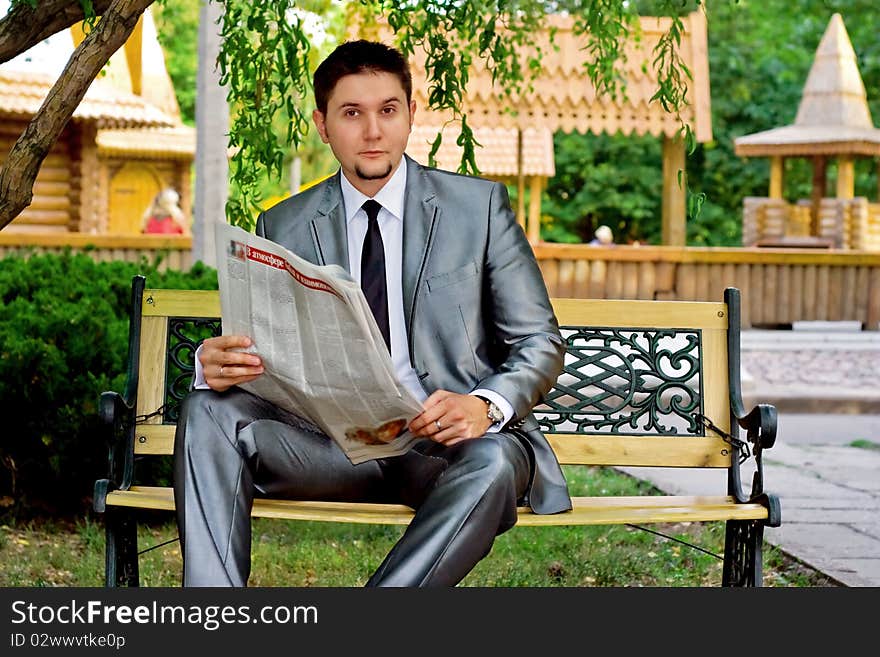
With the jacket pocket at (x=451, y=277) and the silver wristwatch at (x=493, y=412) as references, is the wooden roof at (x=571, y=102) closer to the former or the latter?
the jacket pocket at (x=451, y=277)

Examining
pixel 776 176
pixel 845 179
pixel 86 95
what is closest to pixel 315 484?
pixel 86 95

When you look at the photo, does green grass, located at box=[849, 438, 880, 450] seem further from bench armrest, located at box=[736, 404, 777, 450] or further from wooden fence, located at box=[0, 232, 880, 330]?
wooden fence, located at box=[0, 232, 880, 330]

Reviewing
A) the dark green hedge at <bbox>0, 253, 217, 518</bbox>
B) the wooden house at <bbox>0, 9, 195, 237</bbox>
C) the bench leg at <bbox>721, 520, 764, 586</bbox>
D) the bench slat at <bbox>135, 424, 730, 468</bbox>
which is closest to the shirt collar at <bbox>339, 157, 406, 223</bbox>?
the bench slat at <bbox>135, 424, 730, 468</bbox>

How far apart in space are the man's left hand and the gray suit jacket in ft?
0.57

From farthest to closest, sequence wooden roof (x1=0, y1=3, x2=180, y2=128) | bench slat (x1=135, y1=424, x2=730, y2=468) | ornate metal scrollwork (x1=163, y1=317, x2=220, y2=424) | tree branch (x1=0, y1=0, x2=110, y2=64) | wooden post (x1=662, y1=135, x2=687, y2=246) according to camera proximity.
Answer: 1. wooden roof (x1=0, y1=3, x2=180, y2=128)
2. wooden post (x1=662, y1=135, x2=687, y2=246)
3. ornate metal scrollwork (x1=163, y1=317, x2=220, y2=424)
4. bench slat (x1=135, y1=424, x2=730, y2=468)
5. tree branch (x1=0, y1=0, x2=110, y2=64)

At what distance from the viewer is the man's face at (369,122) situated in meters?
3.51

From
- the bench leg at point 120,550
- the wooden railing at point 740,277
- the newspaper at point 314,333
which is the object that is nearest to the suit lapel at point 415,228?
the newspaper at point 314,333

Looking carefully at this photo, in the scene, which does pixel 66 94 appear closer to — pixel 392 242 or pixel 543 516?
pixel 392 242

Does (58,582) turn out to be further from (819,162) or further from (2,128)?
(819,162)

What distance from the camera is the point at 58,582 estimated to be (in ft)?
15.8

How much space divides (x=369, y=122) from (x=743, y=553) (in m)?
1.66

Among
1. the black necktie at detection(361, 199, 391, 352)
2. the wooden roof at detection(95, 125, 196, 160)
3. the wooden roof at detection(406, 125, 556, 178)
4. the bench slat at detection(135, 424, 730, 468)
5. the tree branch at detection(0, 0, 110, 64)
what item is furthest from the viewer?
the wooden roof at detection(95, 125, 196, 160)

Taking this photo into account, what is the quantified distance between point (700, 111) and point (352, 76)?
15.9 metres

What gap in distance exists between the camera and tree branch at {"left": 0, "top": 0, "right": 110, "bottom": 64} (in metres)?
3.79
